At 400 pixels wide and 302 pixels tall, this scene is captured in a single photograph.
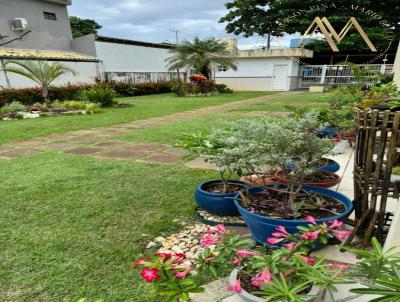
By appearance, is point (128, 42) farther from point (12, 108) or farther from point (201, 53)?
point (12, 108)

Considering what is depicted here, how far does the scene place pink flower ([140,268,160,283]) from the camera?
1212mm

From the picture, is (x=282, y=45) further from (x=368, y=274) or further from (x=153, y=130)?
(x=368, y=274)

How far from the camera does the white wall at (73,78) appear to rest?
14.1 m

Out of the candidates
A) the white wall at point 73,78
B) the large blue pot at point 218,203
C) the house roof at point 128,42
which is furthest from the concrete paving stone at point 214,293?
the house roof at point 128,42

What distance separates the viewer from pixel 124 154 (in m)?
5.11

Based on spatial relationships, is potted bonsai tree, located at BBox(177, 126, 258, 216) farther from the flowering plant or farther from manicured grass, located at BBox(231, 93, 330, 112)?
manicured grass, located at BBox(231, 93, 330, 112)

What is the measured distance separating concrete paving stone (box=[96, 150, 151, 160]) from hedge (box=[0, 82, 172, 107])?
892cm

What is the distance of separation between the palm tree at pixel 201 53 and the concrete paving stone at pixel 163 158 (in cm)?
1457

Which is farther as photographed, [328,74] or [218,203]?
[328,74]

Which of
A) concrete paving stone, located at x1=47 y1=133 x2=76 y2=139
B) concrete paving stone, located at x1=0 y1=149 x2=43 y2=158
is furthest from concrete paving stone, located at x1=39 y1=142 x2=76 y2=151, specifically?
concrete paving stone, located at x1=47 y1=133 x2=76 y2=139

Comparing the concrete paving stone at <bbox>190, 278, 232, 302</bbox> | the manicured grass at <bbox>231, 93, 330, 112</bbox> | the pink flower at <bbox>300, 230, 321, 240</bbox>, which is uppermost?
the pink flower at <bbox>300, 230, 321, 240</bbox>

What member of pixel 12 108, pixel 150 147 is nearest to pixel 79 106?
pixel 12 108

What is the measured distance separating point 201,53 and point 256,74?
A: 18.5ft

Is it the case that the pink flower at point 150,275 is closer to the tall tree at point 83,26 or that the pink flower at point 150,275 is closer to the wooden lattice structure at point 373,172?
the wooden lattice structure at point 373,172
